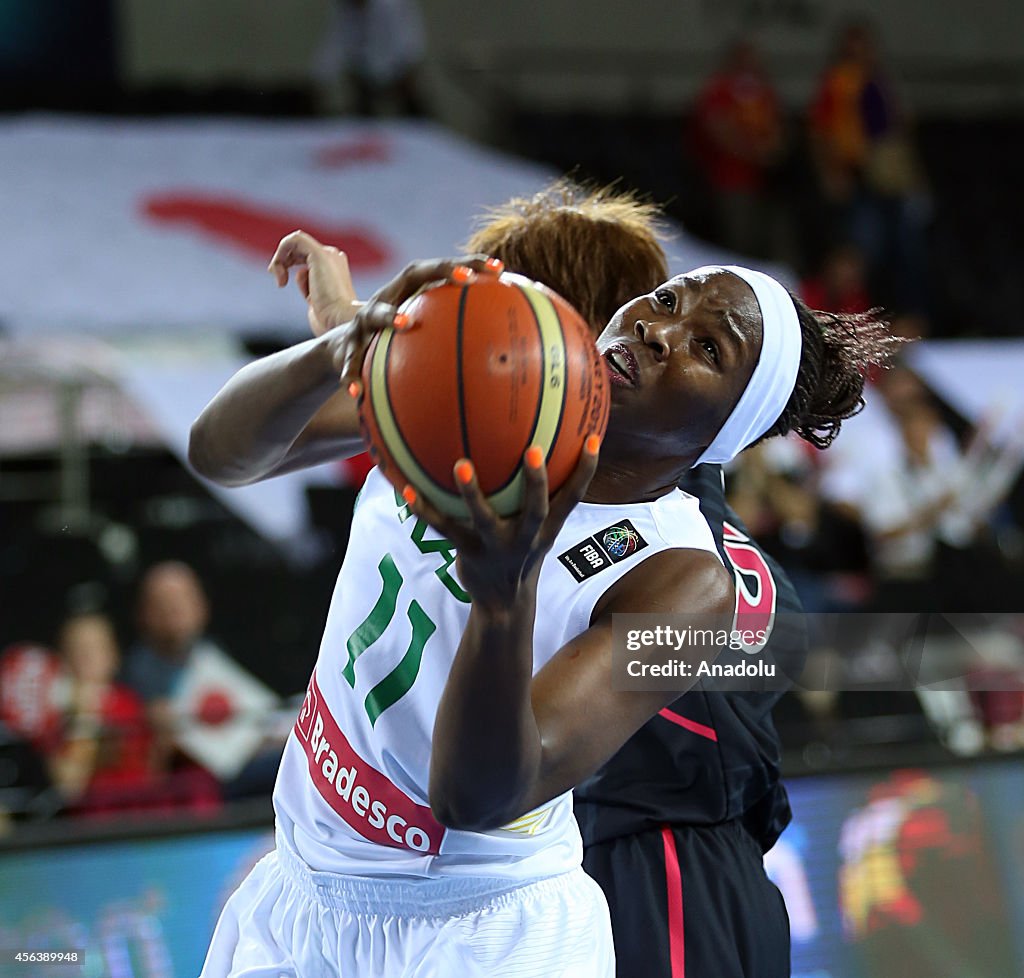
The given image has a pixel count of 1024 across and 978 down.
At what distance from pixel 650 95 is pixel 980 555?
6.91m

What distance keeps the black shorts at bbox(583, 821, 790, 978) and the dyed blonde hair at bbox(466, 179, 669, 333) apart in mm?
956

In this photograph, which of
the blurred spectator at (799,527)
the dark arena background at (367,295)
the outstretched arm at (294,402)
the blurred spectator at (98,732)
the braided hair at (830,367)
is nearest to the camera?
the outstretched arm at (294,402)

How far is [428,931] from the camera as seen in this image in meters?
2.06

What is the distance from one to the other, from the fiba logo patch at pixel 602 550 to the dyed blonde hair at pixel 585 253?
2.02 feet

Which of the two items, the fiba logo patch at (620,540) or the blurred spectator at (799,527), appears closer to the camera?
the fiba logo patch at (620,540)

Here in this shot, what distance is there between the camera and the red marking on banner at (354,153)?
34.1 feet

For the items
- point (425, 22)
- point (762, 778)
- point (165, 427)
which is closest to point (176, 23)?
point (425, 22)

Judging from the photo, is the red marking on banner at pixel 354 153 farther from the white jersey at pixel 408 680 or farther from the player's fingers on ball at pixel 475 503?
the player's fingers on ball at pixel 475 503

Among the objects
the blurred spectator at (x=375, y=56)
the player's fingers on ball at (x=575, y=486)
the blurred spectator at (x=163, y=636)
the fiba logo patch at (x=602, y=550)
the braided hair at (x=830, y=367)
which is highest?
the player's fingers on ball at (x=575, y=486)

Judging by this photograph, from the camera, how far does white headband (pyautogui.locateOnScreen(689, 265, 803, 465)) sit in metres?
2.11

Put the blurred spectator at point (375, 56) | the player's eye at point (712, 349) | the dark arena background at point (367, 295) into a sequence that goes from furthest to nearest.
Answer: the blurred spectator at point (375, 56) → the dark arena background at point (367, 295) → the player's eye at point (712, 349)

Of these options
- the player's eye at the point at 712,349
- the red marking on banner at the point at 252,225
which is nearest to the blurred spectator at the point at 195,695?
the player's eye at the point at 712,349

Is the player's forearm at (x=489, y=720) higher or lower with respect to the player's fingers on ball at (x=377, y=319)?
lower

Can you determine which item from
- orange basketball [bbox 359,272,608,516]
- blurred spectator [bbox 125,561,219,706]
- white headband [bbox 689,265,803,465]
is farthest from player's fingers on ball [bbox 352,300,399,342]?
blurred spectator [bbox 125,561,219,706]
